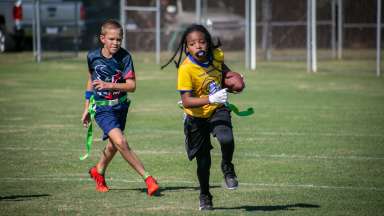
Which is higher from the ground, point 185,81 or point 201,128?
point 185,81

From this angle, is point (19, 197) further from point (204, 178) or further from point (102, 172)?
point (204, 178)

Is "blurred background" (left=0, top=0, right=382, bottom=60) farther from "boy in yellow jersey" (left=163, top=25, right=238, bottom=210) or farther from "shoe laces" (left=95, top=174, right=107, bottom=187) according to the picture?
"boy in yellow jersey" (left=163, top=25, right=238, bottom=210)

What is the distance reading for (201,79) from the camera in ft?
27.6

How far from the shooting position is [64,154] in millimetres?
12422

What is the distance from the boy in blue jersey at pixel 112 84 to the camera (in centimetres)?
921

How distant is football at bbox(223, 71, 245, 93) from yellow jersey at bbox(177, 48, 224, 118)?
0.07 m

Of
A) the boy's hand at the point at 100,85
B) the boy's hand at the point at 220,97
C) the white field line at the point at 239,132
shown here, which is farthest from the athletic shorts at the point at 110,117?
the white field line at the point at 239,132

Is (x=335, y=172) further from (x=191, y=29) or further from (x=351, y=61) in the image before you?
(x=351, y=61)

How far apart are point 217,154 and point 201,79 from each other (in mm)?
4206

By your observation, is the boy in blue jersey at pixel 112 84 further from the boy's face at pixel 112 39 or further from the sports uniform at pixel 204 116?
the sports uniform at pixel 204 116

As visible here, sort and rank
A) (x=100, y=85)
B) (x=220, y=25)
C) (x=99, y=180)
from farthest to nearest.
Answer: (x=220, y=25) → (x=99, y=180) → (x=100, y=85)

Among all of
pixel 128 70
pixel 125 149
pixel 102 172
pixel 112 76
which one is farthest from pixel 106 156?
pixel 128 70

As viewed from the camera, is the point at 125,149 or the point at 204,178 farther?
the point at 125,149

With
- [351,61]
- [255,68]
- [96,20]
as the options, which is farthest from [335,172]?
[96,20]
